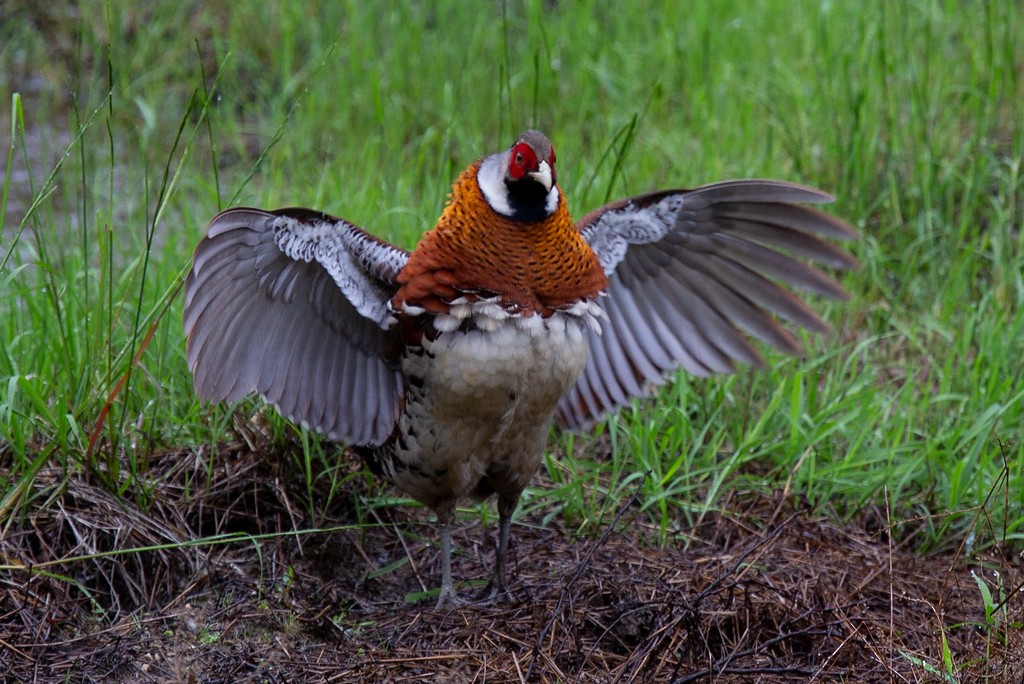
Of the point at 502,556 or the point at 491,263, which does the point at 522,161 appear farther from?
the point at 502,556

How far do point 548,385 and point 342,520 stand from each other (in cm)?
98

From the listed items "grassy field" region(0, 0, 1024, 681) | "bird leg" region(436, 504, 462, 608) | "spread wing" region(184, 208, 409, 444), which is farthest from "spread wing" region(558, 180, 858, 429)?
"spread wing" region(184, 208, 409, 444)

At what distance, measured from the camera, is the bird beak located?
A: 299 centimetres

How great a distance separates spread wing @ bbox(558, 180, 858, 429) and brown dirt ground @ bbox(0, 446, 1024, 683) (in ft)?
1.48

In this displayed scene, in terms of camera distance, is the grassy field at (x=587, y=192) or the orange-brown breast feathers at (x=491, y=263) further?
the grassy field at (x=587, y=192)

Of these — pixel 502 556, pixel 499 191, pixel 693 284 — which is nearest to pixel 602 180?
pixel 693 284

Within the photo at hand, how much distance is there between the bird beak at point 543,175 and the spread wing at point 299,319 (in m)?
Answer: 0.43

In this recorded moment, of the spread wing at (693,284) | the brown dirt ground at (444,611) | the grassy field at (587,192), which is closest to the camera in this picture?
the brown dirt ground at (444,611)

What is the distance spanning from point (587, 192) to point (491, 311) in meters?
1.62

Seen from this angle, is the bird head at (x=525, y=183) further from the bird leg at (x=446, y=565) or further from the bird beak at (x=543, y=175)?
the bird leg at (x=446, y=565)

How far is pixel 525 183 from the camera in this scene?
3.03 m

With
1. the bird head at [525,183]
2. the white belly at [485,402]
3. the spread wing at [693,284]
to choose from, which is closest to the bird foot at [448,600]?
the white belly at [485,402]

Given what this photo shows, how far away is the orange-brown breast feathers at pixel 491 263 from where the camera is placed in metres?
3.00

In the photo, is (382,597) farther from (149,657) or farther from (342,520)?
(149,657)
